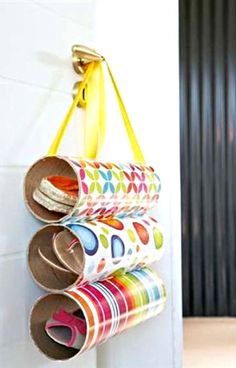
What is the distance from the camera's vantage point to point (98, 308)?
71 cm

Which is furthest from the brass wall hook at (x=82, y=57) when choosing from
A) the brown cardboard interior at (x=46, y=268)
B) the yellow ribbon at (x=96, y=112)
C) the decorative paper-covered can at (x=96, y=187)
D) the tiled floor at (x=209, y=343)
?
the tiled floor at (x=209, y=343)

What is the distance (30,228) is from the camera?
814 millimetres

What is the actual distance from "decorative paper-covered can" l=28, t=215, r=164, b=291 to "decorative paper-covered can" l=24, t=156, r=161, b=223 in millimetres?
20

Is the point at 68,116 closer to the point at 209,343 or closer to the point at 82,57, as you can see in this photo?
the point at 82,57

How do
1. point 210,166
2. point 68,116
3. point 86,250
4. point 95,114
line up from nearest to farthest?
point 86,250, point 68,116, point 95,114, point 210,166

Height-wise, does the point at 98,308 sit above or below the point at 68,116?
below

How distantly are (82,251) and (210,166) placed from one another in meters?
2.11

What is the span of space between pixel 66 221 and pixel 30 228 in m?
0.11

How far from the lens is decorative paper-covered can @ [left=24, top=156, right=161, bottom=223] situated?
28.2 inches

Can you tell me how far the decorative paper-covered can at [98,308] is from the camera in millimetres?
700

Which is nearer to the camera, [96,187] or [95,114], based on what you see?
[96,187]

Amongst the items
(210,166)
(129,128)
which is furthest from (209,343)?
(129,128)

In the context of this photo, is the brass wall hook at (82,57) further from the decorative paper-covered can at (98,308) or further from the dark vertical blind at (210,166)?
the dark vertical blind at (210,166)

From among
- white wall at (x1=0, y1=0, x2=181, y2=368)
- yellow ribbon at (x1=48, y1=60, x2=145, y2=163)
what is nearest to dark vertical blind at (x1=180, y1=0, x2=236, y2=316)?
white wall at (x1=0, y1=0, x2=181, y2=368)
